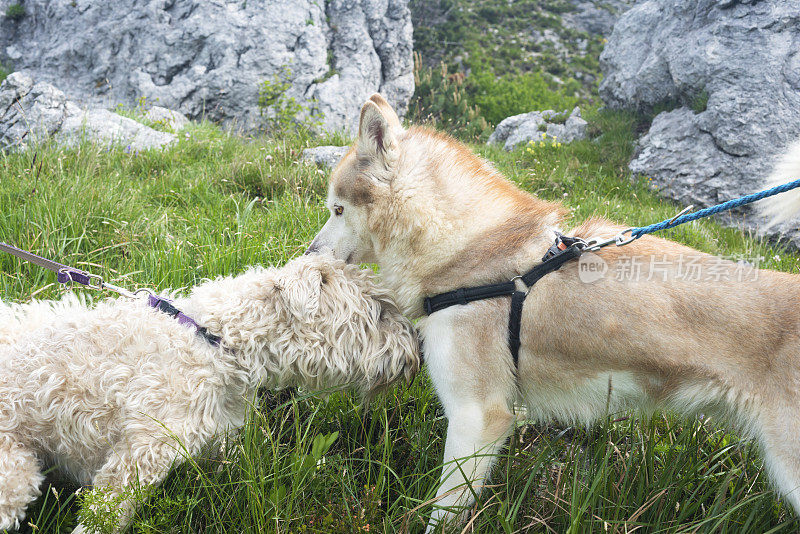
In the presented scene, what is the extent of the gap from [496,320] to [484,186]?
2.46 feet

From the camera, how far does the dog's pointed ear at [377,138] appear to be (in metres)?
2.63

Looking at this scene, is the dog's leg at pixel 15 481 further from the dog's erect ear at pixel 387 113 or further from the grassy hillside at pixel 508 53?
the grassy hillside at pixel 508 53

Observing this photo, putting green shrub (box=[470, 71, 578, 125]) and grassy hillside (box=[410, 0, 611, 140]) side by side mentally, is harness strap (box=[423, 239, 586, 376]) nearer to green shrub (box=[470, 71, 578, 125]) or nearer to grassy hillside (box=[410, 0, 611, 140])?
grassy hillside (box=[410, 0, 611, 140])

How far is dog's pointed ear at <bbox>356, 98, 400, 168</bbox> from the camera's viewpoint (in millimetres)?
2629

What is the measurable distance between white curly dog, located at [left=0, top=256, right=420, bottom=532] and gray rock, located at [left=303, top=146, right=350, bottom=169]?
166 inches

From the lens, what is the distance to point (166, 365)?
88.7 inches

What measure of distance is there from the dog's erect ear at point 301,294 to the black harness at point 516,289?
62cm

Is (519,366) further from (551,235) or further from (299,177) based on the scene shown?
(299,177)

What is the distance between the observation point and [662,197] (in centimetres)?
750

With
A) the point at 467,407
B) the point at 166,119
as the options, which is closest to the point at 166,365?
the point at 467,407

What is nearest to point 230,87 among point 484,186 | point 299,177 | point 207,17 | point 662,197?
point 207,17

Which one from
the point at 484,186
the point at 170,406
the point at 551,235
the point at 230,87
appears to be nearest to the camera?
the point at 170,406

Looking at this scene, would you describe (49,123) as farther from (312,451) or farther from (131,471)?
(312,451)

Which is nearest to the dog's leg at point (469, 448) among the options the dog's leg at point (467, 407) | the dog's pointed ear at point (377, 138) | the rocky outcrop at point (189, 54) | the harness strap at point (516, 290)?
the dog's leg at point (467, 407)
